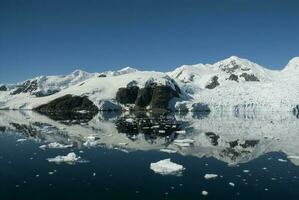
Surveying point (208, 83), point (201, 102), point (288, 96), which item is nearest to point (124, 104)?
point (201, 102)

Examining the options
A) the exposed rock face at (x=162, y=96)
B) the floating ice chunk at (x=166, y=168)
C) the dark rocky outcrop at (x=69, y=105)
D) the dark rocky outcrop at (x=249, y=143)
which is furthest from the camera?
the exposed rock face at (x=162, y=96)

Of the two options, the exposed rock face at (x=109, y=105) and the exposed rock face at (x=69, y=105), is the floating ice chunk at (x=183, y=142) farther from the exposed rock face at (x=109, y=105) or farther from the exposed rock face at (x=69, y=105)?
the exposed rock face at (x=109, y=105)

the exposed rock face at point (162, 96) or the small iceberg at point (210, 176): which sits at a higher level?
the exposed rock face at point (162, 96)

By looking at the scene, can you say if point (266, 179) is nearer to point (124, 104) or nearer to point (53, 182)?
point (53, 182)

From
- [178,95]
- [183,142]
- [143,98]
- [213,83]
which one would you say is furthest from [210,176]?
[213,83]

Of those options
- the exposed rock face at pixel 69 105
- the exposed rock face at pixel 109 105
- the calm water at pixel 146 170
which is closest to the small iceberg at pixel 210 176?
the calm water at pixel 146 170

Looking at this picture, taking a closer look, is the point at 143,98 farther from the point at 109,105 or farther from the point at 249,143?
the point at 249,143

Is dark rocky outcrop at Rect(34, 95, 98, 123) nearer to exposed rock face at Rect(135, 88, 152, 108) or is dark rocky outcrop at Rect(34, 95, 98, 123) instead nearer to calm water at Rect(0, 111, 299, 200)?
exposed rock face at Rect(135, 88, 152, 108)
